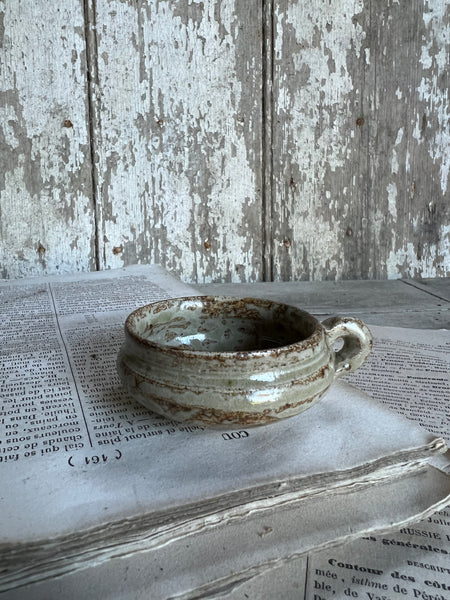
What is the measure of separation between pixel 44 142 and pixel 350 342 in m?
0.61

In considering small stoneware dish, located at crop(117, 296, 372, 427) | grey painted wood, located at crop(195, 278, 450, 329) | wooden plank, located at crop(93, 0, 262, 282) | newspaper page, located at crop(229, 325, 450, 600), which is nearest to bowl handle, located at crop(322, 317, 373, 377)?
small stoneware dish, located at crop(117, 296, 372, 427)

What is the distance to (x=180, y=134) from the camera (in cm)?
86

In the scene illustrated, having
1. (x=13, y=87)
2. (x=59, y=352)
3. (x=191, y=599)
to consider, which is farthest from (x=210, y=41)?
(x=191, y=599)

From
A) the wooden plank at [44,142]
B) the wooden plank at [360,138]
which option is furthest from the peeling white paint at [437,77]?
the wooden plank at [44,142]

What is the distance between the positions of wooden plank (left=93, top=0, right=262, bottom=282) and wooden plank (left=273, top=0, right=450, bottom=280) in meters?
0.05

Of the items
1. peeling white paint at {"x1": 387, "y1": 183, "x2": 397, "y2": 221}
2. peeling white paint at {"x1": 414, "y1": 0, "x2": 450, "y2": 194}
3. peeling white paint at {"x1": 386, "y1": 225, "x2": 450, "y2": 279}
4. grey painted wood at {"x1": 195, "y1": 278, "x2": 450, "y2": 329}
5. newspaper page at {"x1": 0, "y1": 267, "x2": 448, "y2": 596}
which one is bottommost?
grey painted wood at {"x1": 195, "y1": 278, "x2": 450, "y2": 329}

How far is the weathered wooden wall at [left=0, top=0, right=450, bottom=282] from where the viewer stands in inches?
31.8

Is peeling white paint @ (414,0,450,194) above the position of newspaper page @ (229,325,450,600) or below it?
above

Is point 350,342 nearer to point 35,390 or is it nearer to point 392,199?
point 35,390

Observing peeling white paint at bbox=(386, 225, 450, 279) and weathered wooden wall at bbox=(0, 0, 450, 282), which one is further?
peeling white paint at bbox=(386, 225, 450, 279)

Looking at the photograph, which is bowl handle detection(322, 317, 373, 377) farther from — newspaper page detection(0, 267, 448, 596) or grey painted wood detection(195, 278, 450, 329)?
grey painted wood detection(195, 278, 450, 329)

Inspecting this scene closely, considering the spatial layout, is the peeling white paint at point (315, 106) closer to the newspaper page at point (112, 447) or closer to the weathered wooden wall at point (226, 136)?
the weathered wooden wall at point (226, 136)

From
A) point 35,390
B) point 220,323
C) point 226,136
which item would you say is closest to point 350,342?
point 220,323

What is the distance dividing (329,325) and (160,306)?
133 millimetres
